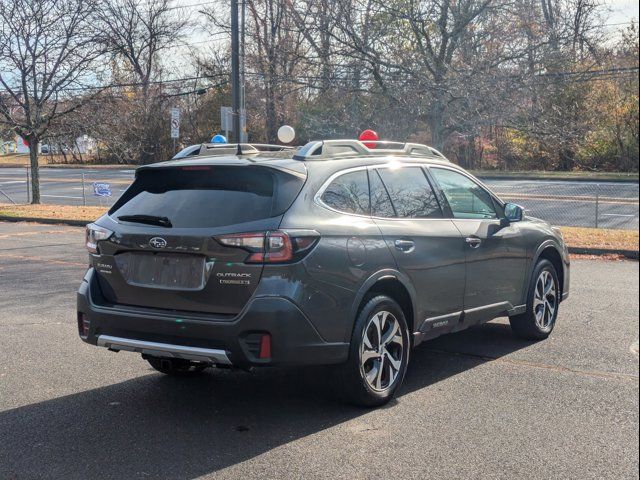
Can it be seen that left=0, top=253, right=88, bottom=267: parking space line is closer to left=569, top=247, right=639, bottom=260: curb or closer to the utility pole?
the utility pole

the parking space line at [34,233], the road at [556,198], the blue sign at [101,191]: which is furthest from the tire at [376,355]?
the blue sign at [101,191]

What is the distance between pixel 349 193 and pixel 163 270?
135cm

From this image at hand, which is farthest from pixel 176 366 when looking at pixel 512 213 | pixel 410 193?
pixel 512 213

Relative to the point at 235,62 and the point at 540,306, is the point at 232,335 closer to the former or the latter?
the point at 540,306

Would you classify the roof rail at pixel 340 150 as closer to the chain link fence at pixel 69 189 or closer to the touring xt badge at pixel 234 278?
the touring xt badge at pixel 234 278

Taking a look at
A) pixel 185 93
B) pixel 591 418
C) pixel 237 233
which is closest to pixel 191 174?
pixel 237 233

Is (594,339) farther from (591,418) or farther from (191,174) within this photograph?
(191,174)

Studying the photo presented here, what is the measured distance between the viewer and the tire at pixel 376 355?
15.5 feet

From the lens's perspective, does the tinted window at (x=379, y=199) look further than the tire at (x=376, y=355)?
Yes

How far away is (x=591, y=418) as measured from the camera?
4.59m

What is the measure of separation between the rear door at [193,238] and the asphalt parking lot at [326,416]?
793 millimetres

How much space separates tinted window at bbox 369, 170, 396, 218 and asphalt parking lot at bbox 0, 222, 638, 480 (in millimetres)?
1199

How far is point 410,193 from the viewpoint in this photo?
217 inches

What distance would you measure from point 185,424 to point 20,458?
982 millimetres
